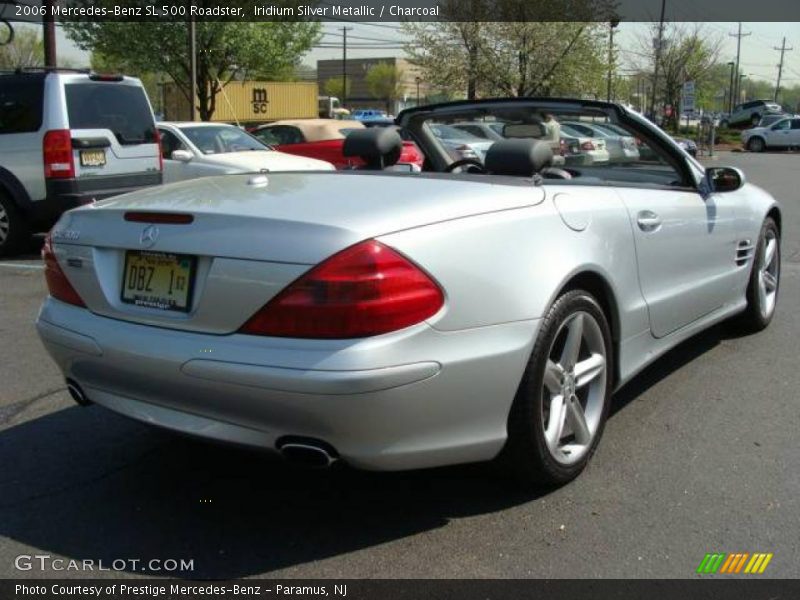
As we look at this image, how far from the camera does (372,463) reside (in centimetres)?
261

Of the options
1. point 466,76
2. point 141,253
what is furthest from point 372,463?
point 466,76

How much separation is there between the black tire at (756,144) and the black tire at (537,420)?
130 ft

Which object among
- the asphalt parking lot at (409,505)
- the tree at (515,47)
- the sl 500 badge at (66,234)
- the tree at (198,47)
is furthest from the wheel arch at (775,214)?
the tree at (515,47)

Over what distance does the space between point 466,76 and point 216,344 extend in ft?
106

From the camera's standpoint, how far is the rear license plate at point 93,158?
862 cm

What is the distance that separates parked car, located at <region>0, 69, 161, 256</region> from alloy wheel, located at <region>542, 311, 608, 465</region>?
674 centimetres

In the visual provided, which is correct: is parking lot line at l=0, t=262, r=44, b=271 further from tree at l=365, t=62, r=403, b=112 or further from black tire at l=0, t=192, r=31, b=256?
tree at l=365, t=62, r=403, b=112

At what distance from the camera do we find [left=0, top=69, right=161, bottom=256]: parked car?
8.43 metres

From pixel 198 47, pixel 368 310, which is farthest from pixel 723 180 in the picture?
pixel 198 47

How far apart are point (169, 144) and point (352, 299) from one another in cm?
991

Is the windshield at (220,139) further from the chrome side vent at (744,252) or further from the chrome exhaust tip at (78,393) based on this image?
the chrome exhaust tip at (78,393)

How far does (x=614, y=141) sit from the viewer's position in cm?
457
